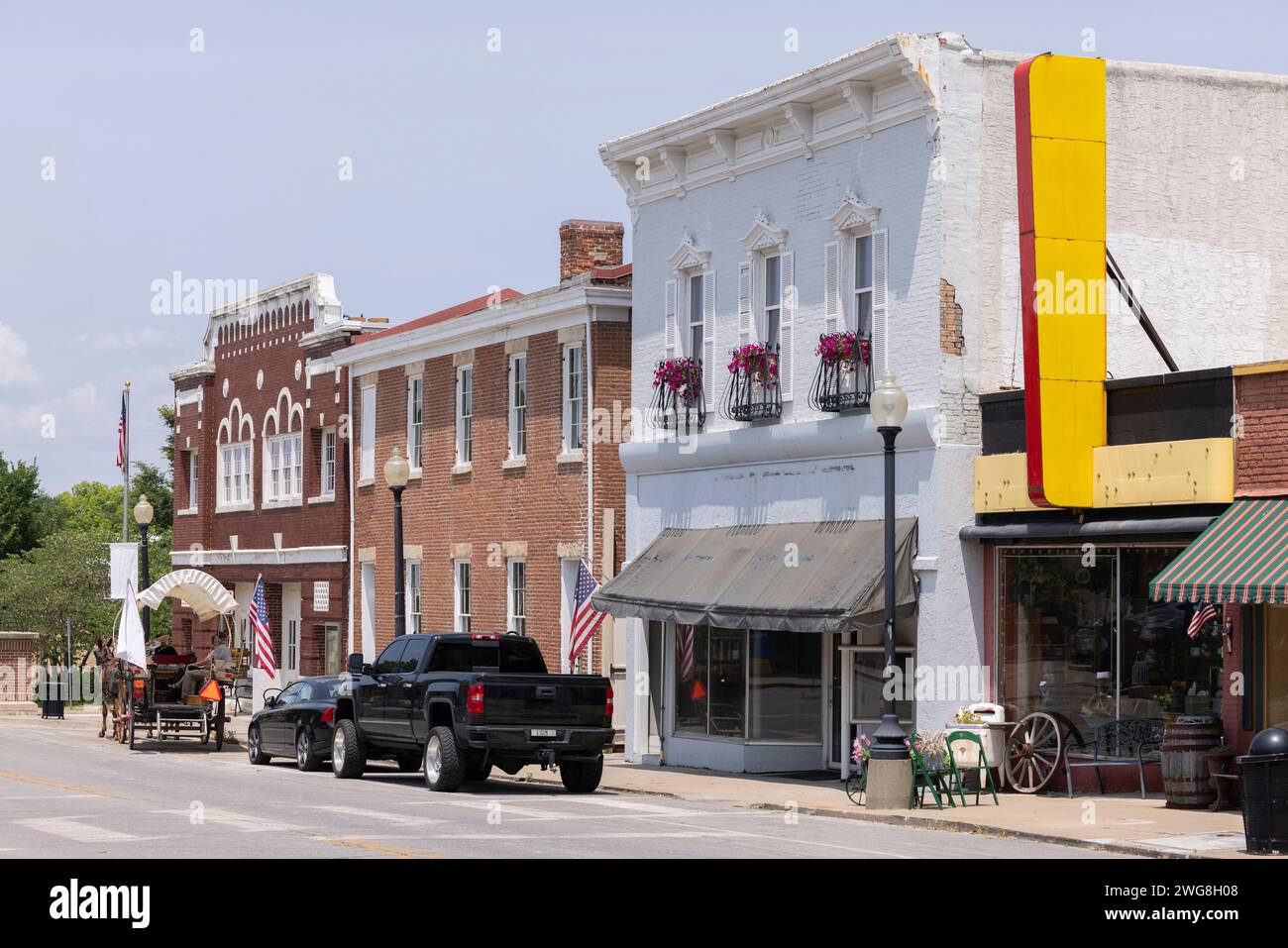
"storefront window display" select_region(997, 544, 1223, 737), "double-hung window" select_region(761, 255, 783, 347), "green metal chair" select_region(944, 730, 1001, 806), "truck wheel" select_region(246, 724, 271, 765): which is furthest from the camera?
"truck wheel" select_region(246, 724, 271, 765)

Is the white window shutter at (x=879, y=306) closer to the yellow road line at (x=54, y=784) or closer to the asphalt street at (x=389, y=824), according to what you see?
the asphalt street at (x=389, y=824)

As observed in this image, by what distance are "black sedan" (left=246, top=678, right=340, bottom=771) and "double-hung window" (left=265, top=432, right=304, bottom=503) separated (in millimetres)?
14164

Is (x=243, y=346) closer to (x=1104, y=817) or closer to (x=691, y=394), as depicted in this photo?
(x=691, y=394)

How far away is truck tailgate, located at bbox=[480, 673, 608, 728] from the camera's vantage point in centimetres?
2250

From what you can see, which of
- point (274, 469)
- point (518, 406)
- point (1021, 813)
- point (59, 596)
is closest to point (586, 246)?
point (518, 406)

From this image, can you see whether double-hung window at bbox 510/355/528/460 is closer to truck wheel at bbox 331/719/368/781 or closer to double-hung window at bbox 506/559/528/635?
double-hung window at bbox 506/559/528/635

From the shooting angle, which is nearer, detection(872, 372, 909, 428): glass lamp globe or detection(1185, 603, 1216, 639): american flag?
detection(1185, 603, 1216, 639): american flag

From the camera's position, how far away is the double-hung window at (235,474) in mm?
46875

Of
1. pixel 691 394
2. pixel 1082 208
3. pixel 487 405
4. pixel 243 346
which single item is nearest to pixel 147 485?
pixel 243 346

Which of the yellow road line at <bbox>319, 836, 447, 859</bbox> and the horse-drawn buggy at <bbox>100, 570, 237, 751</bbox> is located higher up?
the horse-drawn buggy at <bbox>100, 570, 237, 751</bbox>

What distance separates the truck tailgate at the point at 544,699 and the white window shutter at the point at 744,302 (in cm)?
637

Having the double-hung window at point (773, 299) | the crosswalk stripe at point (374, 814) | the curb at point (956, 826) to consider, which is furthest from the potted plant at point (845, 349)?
the crosswalk stripe at point (374, 814)

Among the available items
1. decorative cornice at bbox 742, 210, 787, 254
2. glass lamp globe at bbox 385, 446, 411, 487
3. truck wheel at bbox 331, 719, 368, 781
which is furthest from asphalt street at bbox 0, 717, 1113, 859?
decorative cornice at bbox 742, 210, 787, 254

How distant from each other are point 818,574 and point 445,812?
6800mm
